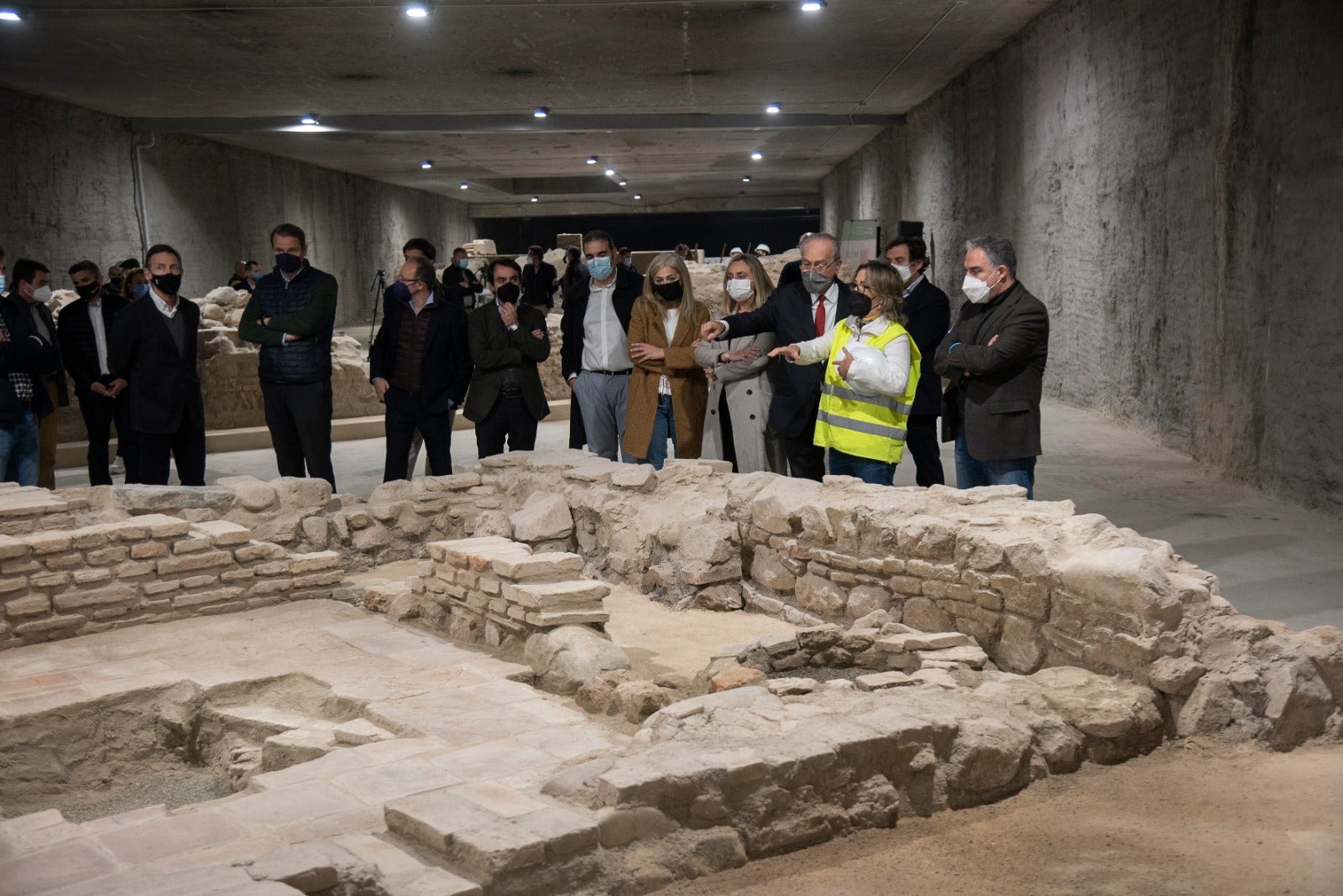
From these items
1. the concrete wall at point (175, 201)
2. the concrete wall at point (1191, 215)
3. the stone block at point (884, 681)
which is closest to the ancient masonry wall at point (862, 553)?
the stone block at point (884, 681)

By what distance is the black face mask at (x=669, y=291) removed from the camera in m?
7.29

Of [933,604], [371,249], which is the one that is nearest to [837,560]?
[933,604]

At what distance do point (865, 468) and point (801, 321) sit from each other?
0.87 meters

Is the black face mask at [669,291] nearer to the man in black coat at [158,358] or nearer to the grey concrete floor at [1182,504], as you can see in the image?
the grey concrete floor at [1182,504]

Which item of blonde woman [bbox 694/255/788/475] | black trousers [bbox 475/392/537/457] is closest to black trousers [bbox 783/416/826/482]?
blonde woman [bbox 694/255/788/475]

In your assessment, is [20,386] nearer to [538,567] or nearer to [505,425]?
[505,425]

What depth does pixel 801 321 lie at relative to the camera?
21.7ft

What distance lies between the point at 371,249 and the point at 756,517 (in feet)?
75.6

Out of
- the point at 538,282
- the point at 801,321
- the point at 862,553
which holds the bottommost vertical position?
the point at 862,553

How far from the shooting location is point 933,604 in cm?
541

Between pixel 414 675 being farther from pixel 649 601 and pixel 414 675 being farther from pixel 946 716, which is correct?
pixel 946 716

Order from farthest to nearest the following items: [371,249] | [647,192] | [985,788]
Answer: [647,192] → [371,249] → [985,788]

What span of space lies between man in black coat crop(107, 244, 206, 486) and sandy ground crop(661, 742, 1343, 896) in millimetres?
5614

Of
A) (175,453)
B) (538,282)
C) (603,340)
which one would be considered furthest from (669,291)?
(538,282)
